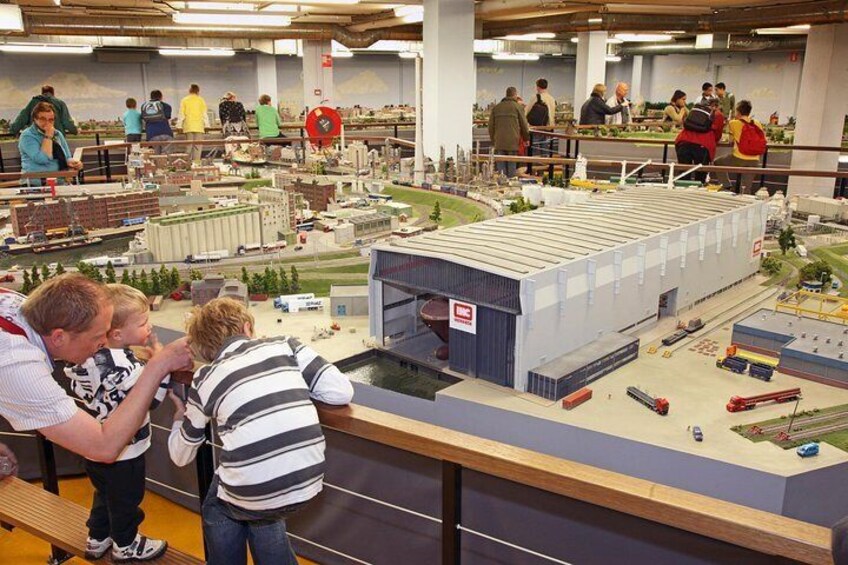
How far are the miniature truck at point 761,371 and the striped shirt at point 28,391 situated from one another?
4553 mm

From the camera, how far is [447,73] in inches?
486

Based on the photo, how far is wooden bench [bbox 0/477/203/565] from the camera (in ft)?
9.82

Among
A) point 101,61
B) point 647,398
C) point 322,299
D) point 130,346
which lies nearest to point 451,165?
point 322,299

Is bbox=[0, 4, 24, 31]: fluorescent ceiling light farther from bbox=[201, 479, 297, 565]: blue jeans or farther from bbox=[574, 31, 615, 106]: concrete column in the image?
bbox=[574, 31, 615, 106]: concrete column

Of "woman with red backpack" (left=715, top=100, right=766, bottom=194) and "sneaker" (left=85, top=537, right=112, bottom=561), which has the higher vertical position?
"woman with red backpack" (left=715, top=100, right=766, bottom=194)

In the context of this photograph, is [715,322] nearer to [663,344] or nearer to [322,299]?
[663,344]

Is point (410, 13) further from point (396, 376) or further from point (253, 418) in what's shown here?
point (253, 418)

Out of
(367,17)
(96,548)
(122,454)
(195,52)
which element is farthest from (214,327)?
(195,52)

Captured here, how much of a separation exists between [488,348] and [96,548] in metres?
2.83

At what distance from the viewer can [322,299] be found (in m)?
6.90

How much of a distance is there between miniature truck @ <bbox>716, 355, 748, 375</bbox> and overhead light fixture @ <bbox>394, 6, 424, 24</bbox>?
11320 millimetres

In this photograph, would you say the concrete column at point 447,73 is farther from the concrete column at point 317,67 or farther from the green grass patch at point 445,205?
the concrete column at point 317,67

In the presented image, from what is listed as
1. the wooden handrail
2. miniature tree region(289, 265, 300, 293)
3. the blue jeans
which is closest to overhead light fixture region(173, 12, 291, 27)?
miniature tree region(289, 265, 300, 293)

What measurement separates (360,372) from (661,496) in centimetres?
387
